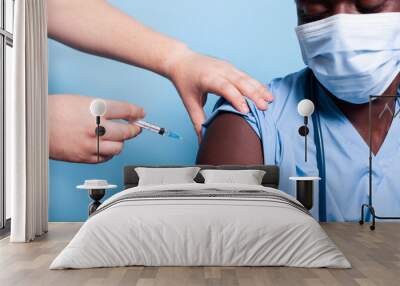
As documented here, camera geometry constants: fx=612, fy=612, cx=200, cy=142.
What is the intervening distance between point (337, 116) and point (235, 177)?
60.3 inches

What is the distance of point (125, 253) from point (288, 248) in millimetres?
1189

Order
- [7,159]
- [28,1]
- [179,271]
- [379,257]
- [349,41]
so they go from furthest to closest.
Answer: [349,41] → [7,159] → [28,1] → [379,257] → [179,271]

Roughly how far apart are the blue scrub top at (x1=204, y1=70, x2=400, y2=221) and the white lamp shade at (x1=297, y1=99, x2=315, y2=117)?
0.22 m

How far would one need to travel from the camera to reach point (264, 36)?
7.20 metres

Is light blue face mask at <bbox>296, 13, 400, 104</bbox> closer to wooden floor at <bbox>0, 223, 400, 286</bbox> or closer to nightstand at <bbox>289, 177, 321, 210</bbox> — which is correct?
nightstand at <bbox>289, 177, 321, 210</bbox>

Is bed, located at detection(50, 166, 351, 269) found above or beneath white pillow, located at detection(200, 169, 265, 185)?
beneath

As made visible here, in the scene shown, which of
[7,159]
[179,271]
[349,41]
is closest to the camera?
[179,271]

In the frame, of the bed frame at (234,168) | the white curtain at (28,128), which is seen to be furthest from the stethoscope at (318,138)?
the white curtain at (28,128)

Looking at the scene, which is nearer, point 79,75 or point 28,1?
point 28,1

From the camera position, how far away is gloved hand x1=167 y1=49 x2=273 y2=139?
7.14 m

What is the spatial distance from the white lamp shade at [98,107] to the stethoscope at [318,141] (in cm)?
237

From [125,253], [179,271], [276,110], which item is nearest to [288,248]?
[179,271]

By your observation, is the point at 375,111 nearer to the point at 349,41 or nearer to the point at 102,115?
the point at 349,41

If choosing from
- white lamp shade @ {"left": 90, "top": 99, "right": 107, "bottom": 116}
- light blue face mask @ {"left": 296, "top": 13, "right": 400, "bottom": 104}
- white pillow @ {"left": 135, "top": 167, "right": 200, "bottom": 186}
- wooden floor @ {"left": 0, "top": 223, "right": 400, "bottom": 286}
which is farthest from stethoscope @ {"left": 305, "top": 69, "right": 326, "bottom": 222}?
white lamp shade @ {"left": 90, "top": 99, "right": 107, "bottom": 116}
